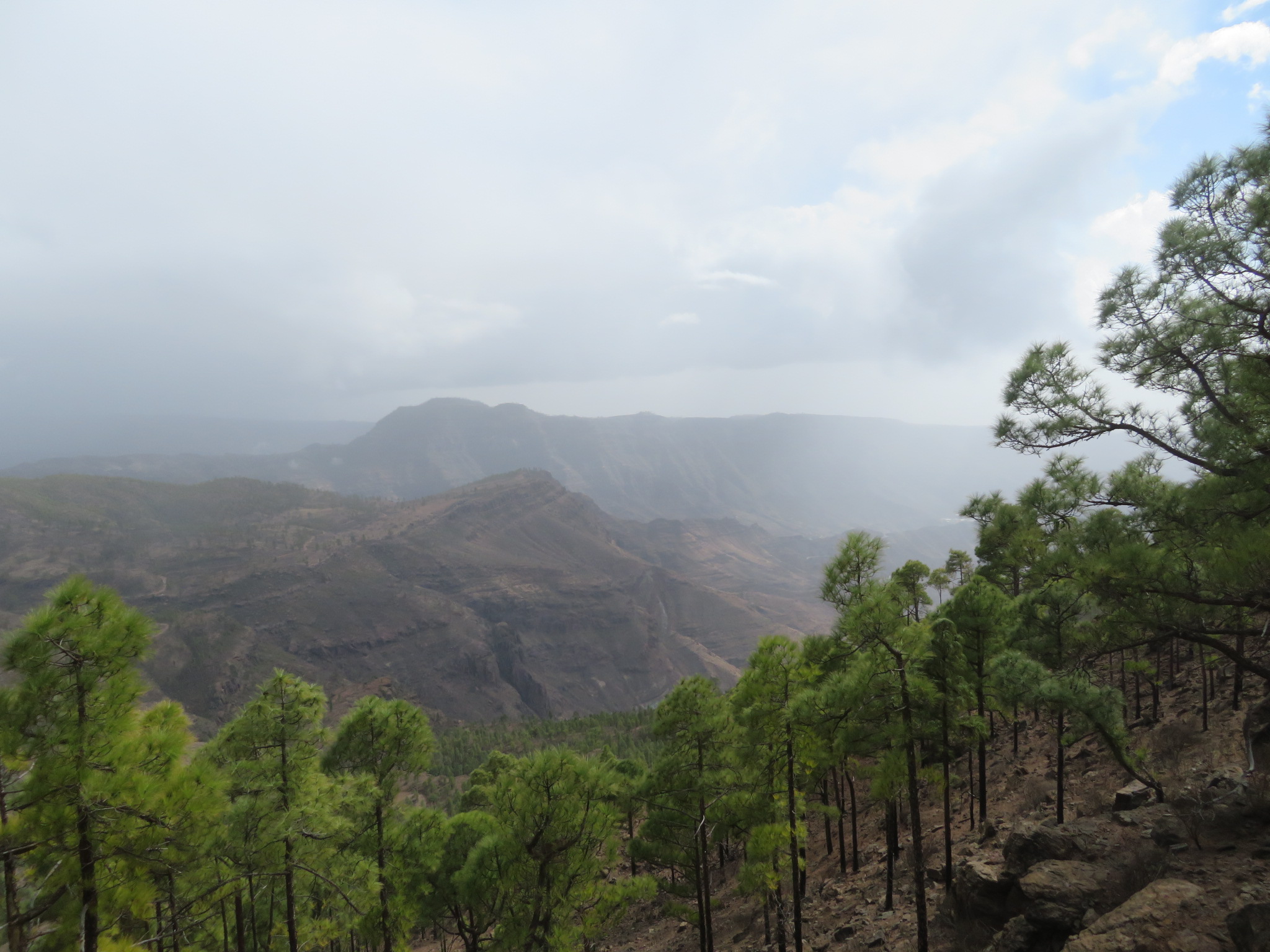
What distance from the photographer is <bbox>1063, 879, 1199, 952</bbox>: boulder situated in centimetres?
749

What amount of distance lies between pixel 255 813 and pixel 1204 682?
27.2 metres

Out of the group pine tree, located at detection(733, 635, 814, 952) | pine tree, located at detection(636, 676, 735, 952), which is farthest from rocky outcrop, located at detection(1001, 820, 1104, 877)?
pine tree, located at detection(636, 676, 735, 952)

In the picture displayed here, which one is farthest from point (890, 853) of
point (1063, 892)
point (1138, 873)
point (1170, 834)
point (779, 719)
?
point (1170, 834)

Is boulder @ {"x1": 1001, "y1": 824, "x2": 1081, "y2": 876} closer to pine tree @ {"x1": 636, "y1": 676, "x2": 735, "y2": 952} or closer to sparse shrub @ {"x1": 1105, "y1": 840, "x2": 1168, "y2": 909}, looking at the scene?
sparse shrub @ {"x1": 1105, "y1": 840, "x2": 1168, "y2": 909}

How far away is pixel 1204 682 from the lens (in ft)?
59.2

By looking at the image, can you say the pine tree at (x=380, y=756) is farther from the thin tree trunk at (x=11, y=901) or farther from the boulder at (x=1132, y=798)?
the boulder at (x=1132, y=798)

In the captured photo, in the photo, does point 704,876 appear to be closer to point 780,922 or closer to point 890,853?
point 780,922

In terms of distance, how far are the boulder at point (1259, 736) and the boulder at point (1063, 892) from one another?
377 cm

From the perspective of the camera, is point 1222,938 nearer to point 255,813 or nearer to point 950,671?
point 950,671

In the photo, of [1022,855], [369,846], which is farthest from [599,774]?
[1022,855]

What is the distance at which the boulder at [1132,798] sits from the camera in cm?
1306

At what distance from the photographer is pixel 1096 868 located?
34.9ft

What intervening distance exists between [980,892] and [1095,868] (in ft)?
9.12

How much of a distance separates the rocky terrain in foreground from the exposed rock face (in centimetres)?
2
